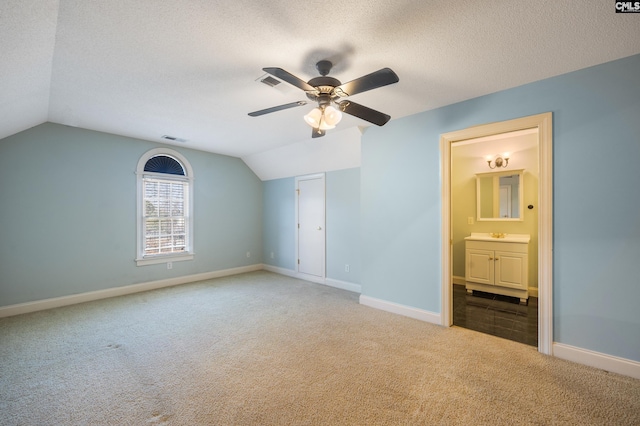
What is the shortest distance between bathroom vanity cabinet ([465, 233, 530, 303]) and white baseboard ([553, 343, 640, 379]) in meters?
1.76

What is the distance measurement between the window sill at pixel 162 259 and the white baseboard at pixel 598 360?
5.39 meters

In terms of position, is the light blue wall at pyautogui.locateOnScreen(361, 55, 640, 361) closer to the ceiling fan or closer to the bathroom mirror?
the ceiling fan

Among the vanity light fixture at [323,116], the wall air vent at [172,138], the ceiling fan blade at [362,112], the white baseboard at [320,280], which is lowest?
the white baseboard at [320,280]

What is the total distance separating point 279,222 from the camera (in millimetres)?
6008

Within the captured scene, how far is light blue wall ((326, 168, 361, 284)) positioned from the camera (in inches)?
181

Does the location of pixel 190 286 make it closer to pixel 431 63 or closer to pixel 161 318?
pixel 161 318

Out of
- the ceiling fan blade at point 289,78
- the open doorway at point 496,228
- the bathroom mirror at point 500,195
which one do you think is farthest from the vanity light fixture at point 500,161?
the ceiling fan blade at point 289,78

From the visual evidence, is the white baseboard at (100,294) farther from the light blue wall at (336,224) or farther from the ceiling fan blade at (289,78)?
the ceiling fan blade at (289,78)

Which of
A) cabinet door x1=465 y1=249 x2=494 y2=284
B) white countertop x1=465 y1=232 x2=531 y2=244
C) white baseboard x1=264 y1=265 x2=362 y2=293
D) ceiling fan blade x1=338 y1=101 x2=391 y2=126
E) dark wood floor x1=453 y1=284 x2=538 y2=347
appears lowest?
dark wood floor x1=453 y1=284 x2=538 y2=347

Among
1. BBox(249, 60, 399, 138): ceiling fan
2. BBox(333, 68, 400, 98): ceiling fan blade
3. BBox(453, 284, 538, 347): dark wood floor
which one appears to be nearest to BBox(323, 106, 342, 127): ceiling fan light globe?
BBox(249, 60, 399, 138): ceiling fan

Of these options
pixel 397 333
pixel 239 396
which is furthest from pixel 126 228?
pixel 397 333

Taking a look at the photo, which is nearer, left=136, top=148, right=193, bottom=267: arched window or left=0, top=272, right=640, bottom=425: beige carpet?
left=0, top=272, right=640, bottom=425: beige carpet

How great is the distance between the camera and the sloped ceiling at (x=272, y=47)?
1.64 meters

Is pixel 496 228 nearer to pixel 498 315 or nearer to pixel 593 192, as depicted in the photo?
pixel 498 315
